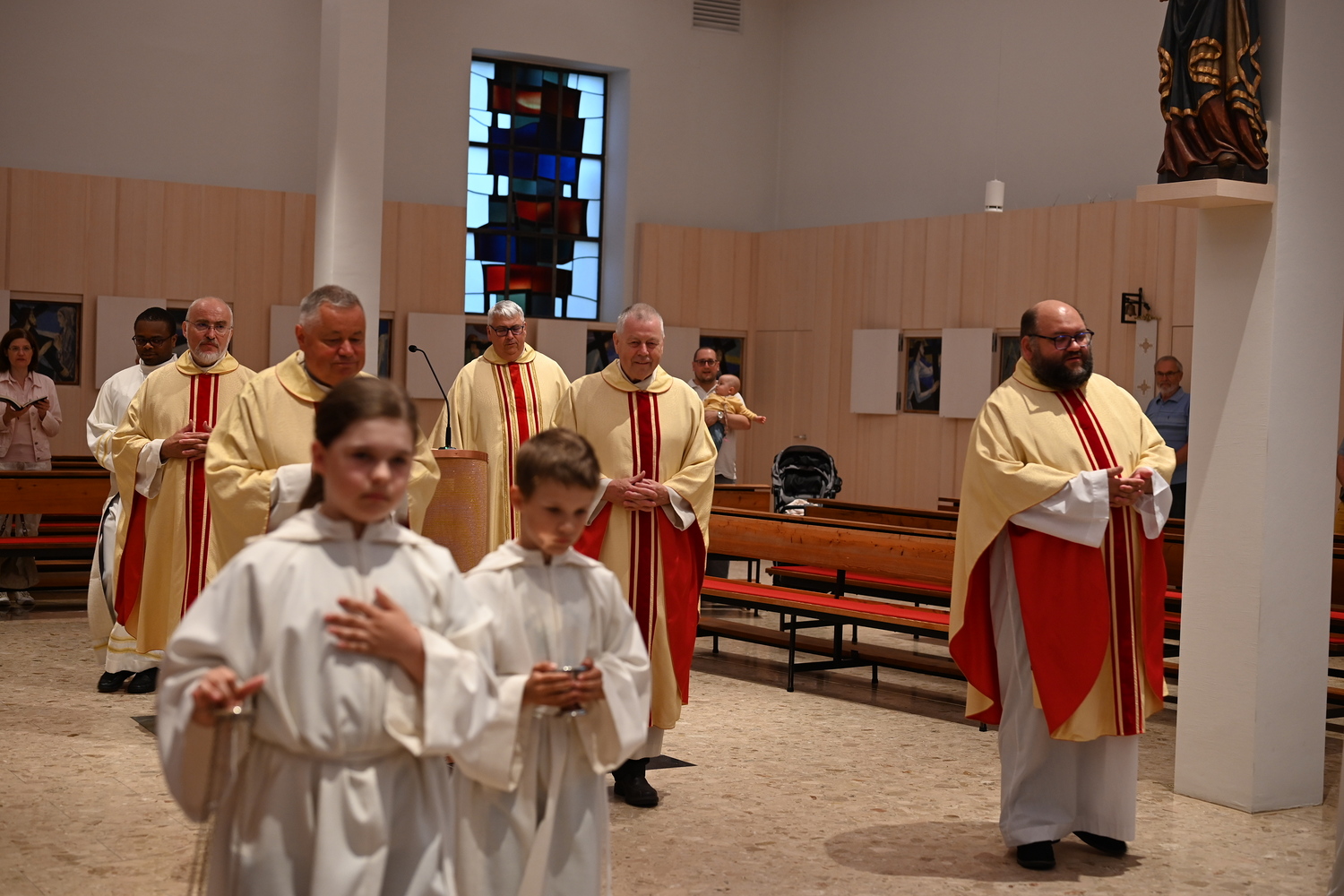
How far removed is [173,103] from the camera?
43.6 ft

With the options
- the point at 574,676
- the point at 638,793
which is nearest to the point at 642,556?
the point at 638,793

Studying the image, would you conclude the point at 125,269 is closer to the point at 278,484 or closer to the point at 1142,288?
the point at 1142,288

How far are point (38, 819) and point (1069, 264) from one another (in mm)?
9825

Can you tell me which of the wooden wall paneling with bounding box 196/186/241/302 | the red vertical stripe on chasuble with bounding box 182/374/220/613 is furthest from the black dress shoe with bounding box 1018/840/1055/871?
the wooden wall paneling with bounding box 196/186/241/302

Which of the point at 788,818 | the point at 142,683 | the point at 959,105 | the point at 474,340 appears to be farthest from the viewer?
the point at 474,340

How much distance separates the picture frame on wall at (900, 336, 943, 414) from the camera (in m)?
13.8

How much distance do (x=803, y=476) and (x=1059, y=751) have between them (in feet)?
25.2

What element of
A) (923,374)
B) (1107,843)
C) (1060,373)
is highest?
(923,374)

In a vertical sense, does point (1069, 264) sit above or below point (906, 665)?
above

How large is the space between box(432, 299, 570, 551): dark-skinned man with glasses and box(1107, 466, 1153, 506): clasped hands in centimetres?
318

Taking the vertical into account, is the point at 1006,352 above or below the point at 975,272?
below

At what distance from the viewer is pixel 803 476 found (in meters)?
12.4

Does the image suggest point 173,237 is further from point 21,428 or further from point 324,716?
point 324,716

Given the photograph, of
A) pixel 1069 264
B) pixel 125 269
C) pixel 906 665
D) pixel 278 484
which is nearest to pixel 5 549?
pixel 125 269
